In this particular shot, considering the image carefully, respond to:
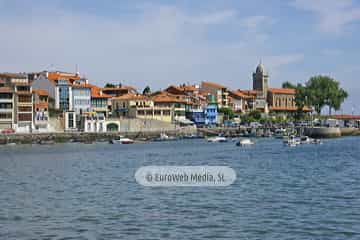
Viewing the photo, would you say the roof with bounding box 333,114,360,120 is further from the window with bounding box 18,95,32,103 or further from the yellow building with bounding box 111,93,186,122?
the window with bounding box 18,95,32,103

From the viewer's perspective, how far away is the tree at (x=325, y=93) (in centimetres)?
11725

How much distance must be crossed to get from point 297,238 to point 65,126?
71.7 metres

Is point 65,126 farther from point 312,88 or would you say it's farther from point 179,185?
point 179,185

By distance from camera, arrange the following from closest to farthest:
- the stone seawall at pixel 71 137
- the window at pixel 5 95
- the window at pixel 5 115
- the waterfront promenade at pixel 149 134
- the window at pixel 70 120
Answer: the stone seawall at pixel 71 137, the waterfront promenade at pixel 149 134, the window at pixel 5 95, the window at pixel 5 115, the window at pixel 70 120

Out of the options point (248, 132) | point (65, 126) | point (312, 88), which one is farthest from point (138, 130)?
point (312, 88)

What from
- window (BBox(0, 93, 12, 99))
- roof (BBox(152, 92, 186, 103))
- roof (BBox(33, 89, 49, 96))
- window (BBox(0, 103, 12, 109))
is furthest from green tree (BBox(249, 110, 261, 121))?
window (BBox(0, 93, 12, 99))

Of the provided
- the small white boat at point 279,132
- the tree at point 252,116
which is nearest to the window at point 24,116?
the small white boat at point 279,132

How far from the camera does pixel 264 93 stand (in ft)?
454

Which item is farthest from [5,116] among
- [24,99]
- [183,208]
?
[183,208]

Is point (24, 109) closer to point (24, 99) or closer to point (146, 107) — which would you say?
point (24, 99)

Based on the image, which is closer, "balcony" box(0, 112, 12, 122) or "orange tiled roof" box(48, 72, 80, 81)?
"balcony" box(0, 112, 12, 122)

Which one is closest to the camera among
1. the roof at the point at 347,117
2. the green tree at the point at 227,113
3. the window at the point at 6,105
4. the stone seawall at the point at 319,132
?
the window at the point at 6,105

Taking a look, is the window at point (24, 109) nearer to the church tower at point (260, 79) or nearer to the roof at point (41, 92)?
the roof at point (41, 92)

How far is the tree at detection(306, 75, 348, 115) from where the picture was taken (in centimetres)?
11725
